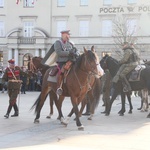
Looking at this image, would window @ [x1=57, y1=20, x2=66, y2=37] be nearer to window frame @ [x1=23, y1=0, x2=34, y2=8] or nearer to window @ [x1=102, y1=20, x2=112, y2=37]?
window frame @ [x1=23, y1=0, x2=34, y2=8]

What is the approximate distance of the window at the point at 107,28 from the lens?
45.2m

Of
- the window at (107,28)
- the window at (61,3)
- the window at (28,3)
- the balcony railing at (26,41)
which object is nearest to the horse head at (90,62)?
the window at (107,28)

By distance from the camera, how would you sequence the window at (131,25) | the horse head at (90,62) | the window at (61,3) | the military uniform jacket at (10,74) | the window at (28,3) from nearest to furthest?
the horse head at (90,62), the military uniform jacket at (10,74), the window at (131,25), the window at (61,3), the window at (28,3)

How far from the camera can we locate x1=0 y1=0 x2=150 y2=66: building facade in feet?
145

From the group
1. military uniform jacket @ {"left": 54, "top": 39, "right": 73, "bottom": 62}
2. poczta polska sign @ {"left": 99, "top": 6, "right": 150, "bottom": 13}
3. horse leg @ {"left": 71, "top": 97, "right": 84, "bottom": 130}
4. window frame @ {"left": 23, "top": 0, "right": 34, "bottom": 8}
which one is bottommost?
horse leg @ {"left": 71, "top": 97, "right": 84, "bottom": 130}

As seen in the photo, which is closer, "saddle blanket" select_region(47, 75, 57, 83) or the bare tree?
"saddle blanket" select_region(47, 75, 57, 83)

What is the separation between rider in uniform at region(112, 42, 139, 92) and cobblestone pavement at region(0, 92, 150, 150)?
1.27 meters

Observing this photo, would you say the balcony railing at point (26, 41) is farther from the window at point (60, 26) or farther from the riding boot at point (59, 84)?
the riding boot at point (59, 84)

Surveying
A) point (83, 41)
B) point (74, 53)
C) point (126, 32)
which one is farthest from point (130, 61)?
point (83, 41)

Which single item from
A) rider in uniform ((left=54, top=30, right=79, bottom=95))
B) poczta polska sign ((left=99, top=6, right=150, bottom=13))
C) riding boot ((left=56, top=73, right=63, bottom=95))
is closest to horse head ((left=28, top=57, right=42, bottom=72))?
rider in uniform ((left=54, top=30, right=79, bottom=95))

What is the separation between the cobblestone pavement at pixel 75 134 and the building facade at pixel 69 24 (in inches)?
1260

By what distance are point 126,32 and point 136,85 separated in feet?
97.0

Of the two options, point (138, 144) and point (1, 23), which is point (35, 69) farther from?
point (1, 23)

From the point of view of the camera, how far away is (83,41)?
152ft
